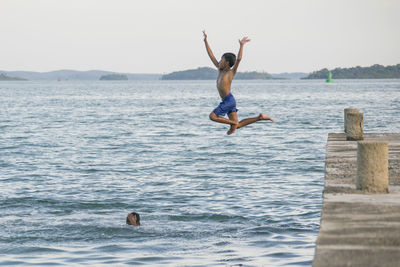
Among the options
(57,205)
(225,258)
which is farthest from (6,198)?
(225,258)

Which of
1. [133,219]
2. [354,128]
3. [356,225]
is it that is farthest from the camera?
[354,128]

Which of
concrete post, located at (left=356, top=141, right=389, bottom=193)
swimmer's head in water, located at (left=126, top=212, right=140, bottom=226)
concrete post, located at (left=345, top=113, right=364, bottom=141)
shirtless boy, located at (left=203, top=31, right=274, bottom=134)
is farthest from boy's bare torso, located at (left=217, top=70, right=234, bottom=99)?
concrete post, located at (left=345, top=113, right=364, bottom=141)

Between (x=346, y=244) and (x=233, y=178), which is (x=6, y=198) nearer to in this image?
(x=233, y=178)

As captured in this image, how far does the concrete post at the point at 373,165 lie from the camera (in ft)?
32.3

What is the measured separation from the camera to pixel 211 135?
149 feet

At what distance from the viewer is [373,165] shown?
9.91 m

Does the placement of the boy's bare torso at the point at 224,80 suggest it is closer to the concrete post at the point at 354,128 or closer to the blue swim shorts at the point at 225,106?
the blue swim shorts at the point at 225,106

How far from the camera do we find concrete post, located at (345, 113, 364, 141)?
1719 cm

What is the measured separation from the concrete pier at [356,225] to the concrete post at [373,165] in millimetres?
172

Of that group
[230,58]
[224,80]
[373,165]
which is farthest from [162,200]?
[373,165]

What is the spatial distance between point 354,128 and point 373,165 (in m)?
7.79

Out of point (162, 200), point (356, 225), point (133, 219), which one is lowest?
point (162, 200)

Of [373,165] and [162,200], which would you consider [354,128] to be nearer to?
[162,200]

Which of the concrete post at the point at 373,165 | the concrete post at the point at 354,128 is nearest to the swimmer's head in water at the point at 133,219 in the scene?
the concrete post at the point at 354,128
